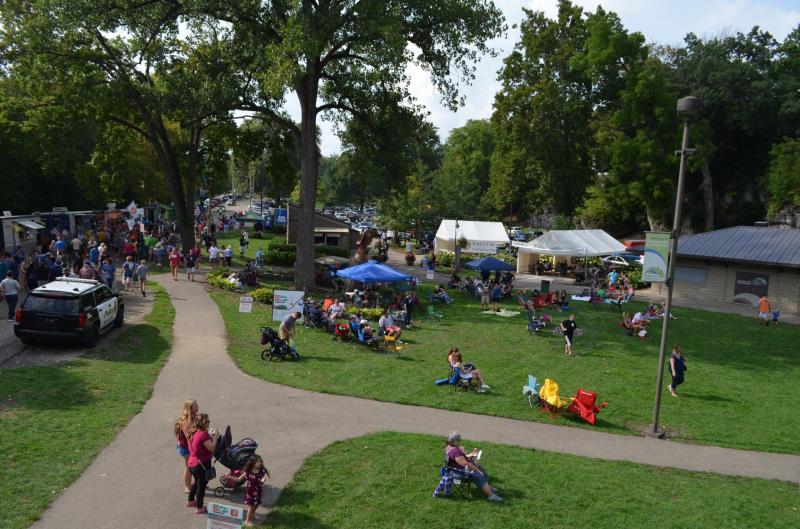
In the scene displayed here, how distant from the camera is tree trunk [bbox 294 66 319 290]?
27016mm

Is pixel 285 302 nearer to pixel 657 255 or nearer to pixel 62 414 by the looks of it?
pixel 62 414

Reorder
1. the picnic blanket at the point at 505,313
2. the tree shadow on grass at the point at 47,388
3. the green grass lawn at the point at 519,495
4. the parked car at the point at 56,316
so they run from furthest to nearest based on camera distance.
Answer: the picnic blanket at the point at 505,313, the parked car at the point at 56,316, the tree shadow on grass at the point at 47,388, the green grass lawn at the point at 519,495

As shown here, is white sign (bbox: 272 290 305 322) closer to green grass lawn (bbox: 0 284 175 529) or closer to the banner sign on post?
green grass lawn (bbox: 0 284 175 529)

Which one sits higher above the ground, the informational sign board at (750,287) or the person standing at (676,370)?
the informational sign board at (750,287)

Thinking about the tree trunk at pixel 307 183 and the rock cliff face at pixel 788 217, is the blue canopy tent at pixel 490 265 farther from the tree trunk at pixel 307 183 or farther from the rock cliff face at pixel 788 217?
the rock cliff face at pixel 788 217

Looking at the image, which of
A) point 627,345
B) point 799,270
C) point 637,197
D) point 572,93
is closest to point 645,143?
point 637,197

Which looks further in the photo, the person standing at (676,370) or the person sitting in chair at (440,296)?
the person sitting in chair at (440,296)

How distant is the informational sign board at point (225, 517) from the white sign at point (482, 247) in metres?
34.1

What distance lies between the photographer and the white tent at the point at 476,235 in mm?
40281

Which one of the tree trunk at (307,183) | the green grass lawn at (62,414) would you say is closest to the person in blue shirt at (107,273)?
the green grass lawn at (62,414)

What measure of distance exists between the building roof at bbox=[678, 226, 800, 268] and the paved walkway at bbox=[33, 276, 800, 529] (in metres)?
20.7

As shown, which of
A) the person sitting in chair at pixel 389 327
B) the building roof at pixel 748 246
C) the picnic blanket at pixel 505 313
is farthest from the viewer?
the building roof at pixel 748 246

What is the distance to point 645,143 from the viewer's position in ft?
168

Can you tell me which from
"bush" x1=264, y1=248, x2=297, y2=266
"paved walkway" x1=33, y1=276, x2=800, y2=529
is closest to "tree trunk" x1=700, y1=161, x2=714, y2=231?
"bush" x1=264, y1=248, x2=297, y2=266
